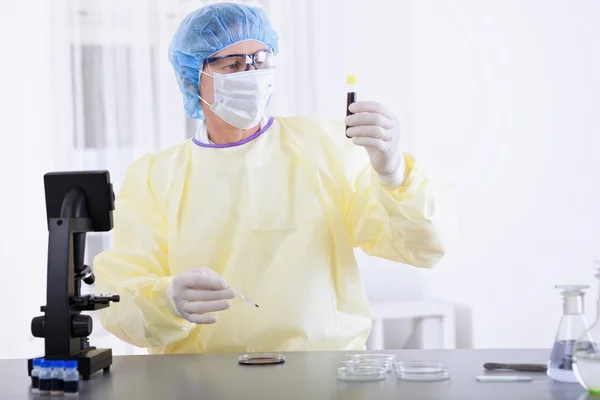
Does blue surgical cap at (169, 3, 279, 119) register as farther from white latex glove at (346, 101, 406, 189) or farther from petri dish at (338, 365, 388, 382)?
petri dish at (338, 365, 388, 382)

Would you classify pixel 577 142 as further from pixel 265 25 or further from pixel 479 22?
pixel 265 25

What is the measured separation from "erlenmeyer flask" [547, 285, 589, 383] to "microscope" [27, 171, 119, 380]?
0.77 metres

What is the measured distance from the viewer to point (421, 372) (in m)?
1.34

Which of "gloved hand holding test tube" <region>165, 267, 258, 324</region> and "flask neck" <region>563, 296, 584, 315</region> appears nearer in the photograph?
"flask neck" <region>563, 296, 584, 315</region>

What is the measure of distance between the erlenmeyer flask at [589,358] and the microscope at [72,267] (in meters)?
0.80

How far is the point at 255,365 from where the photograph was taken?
1.52m

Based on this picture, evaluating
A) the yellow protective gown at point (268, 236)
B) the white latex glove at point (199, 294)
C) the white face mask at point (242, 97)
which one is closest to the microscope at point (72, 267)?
the white latex glove at point (199, 294)

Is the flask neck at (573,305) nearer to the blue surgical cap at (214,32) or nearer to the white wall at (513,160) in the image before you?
the blue surgical cap at (214,32)

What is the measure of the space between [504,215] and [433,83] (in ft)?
1.98

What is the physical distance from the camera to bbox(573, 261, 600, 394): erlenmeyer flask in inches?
46.1

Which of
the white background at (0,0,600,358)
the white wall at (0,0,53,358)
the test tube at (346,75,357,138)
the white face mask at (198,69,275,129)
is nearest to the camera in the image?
the test tube at (346,75,357,138)

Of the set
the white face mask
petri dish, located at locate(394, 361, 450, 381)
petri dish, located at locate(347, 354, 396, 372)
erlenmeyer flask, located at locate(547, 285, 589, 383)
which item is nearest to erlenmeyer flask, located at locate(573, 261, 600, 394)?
erlenmeyer flask, located at locate(547, 285, 589, 383)

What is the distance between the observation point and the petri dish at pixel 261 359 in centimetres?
154

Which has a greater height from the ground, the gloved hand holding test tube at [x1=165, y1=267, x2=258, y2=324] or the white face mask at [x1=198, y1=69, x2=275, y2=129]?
the white face mask at [x1=198, y1=69, x2=275, y2=129]
